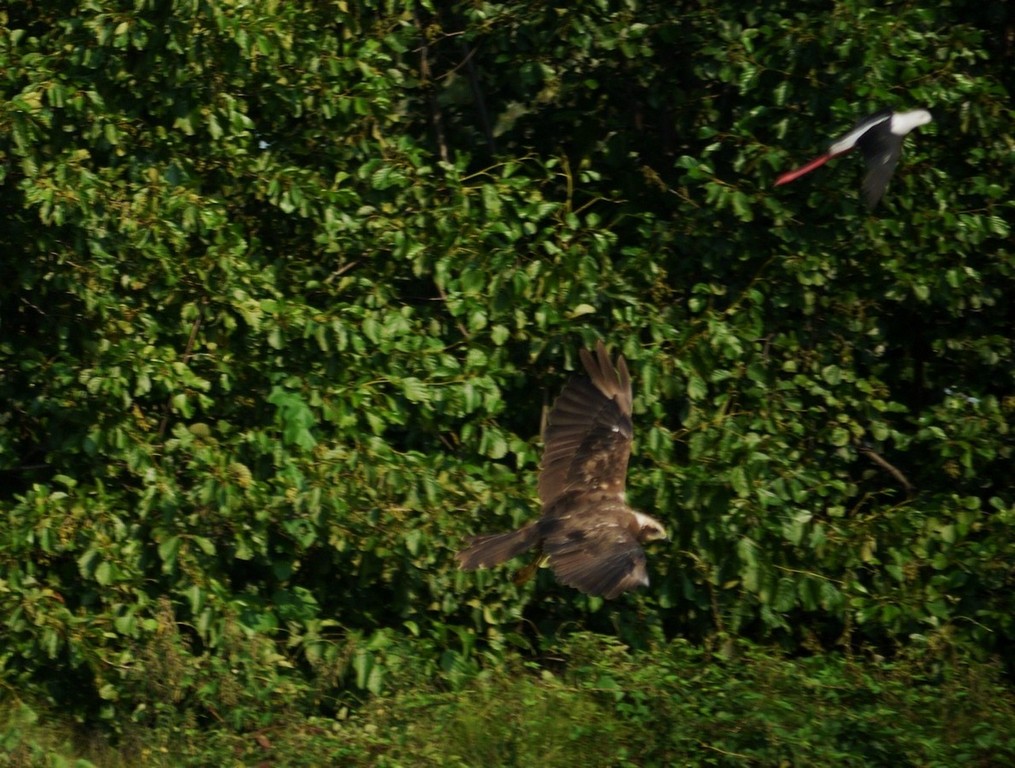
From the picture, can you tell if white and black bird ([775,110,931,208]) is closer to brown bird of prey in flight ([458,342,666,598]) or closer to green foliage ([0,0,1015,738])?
green foliage ([0,0,1015,738])

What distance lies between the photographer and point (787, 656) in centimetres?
662

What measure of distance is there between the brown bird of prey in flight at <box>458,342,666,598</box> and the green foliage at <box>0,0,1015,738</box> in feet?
0.81

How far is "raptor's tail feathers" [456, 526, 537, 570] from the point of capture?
5848 millimetres

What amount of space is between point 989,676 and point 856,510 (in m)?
1.00

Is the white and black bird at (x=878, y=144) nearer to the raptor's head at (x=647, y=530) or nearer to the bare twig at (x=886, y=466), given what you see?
the bare twig at (x=886, y=466)

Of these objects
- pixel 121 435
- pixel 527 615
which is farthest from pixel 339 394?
pixel 527 615

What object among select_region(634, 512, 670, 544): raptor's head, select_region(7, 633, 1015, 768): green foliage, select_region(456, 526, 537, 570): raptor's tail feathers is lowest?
select_region(7, 633, 1015, 768): green foliage

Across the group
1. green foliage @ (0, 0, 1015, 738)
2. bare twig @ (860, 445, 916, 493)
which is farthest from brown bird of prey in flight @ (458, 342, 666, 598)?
bare twig @ (860, 445, 916, 493)

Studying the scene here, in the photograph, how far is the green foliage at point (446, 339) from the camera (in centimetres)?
591

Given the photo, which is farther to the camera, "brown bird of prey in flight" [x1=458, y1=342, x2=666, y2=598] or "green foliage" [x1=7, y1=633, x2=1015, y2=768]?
"brown bird of prey in flight" [x1=458, y1=342, x2=666, y2=598]

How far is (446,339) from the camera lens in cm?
682

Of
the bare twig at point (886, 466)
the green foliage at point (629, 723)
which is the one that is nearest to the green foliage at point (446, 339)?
the bare twig at point (886, 466)

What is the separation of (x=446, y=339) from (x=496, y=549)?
1.29m

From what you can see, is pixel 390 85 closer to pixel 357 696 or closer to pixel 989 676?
pixel 357 696
